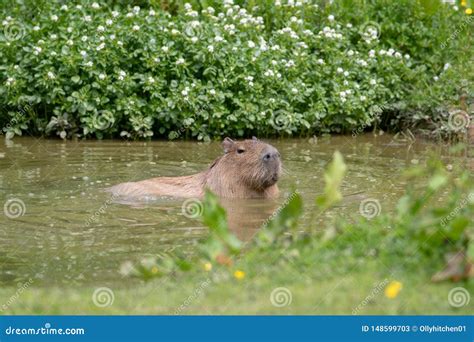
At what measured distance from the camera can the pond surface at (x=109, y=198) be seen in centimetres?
796

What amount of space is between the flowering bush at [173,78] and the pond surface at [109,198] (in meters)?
0.33

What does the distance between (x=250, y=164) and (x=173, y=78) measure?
12.2 ft

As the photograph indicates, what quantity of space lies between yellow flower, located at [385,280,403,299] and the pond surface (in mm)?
1178

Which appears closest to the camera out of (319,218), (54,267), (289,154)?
(54,267)

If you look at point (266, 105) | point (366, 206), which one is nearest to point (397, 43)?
point (266, 105)

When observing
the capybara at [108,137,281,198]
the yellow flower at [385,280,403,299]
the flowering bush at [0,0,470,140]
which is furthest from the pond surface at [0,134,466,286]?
the yellow flower at [385,280,403,299]

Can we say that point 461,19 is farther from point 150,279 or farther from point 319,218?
point 150,279

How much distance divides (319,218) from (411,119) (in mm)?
5537

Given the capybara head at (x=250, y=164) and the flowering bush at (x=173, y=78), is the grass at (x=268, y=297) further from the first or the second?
the flowering bush at (x=173, y=78)

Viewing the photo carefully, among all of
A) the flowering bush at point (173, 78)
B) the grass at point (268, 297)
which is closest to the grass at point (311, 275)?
the grass at point (268, 297)

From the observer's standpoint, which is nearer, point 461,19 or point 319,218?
point 319,218

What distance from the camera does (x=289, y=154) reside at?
13.0 meters

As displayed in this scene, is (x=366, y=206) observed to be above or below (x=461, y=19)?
below

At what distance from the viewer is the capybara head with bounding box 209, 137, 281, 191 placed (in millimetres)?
10500
